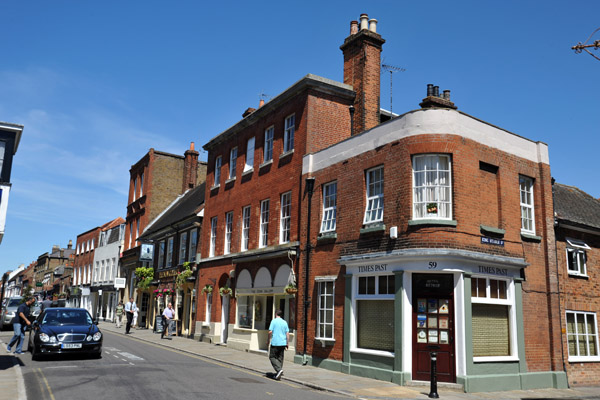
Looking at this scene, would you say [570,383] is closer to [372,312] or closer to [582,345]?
[582,345]

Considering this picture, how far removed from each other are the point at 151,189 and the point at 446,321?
28440 millimetres

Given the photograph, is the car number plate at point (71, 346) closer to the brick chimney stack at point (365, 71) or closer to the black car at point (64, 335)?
the black car at point (64, 335)

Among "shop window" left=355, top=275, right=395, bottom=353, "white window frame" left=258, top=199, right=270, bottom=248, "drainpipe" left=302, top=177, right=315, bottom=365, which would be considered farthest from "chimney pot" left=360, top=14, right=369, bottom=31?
"shop window" left=355, top=275, right=395, bottom=353

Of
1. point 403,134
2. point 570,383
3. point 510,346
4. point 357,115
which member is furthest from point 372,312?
point 357,115

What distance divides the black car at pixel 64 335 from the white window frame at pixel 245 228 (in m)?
7.97

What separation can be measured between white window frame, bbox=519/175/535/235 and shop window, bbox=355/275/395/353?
471 centimetres

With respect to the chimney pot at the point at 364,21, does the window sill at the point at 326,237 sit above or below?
below

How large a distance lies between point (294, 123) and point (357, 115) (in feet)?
8.03

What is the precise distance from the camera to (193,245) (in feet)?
91.6

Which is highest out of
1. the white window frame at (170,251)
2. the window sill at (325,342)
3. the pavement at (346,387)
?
the white window frame at (170,251)

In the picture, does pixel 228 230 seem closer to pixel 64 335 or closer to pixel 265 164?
pixel 265 164

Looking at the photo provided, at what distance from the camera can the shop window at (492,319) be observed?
1360 centimetres

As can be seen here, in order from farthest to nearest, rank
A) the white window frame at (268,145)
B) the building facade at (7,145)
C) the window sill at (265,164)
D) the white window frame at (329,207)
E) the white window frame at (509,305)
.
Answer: the white window frame at (268,145)
the window sill at (265,164)
the white window frame at (329,207)
the building facade at (7,145)
the white window frame at (509,305)

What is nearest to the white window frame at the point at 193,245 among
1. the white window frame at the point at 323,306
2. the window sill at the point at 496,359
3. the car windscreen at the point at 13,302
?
the car windscreen at the point at 13,302
